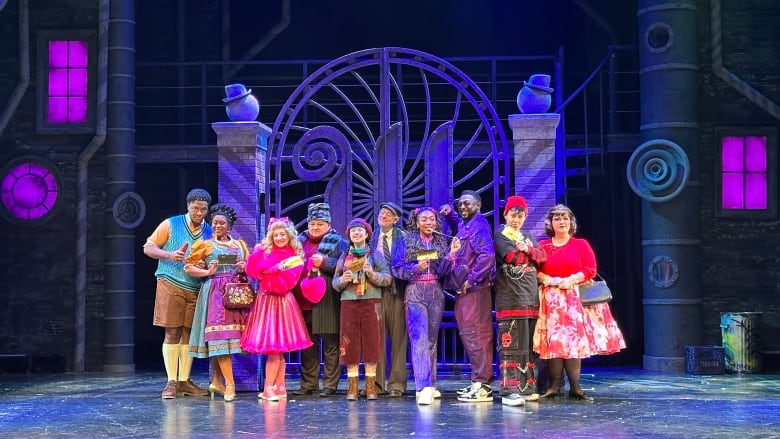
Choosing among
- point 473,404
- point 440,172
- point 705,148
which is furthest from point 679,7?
point 473,404

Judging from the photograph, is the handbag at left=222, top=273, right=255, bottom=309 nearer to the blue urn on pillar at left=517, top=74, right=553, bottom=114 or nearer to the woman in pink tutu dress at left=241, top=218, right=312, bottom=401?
the woman in pink tutu dress at left=241, top=218, right=312, bottom=401

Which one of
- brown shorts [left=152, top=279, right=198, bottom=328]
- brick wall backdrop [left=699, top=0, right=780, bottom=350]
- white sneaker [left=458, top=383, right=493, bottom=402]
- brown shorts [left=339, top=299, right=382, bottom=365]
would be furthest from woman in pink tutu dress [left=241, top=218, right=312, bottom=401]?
brick wall backdrop [left=699, top=0, right=780, bottom=350]

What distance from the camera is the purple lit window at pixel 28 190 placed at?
11953mm

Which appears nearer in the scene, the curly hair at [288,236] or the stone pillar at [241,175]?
the curly hair at [288,236]

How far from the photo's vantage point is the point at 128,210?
11.9 meters

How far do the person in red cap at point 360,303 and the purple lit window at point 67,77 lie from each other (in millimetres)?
5293

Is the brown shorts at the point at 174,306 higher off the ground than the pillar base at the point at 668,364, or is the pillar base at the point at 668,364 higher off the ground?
the brown shorts at the point at 174,306

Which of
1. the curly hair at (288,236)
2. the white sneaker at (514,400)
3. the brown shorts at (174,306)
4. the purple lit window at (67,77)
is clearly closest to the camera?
the white sneaker at (514,400)

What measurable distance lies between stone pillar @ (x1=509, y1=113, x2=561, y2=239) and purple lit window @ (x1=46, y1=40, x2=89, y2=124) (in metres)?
5.38

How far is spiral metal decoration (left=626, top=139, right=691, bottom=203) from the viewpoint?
1102 cm

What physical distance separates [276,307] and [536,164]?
2796mm

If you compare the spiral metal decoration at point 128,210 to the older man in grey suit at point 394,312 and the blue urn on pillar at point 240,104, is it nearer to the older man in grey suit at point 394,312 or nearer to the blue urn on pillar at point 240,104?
the blue urn on pillar at point 240,104

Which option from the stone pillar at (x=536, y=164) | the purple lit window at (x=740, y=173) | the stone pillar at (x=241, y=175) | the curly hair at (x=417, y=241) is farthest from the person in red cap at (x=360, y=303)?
the purple lit window at (x=740, y=173)

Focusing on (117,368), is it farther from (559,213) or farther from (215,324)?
(559,213)
